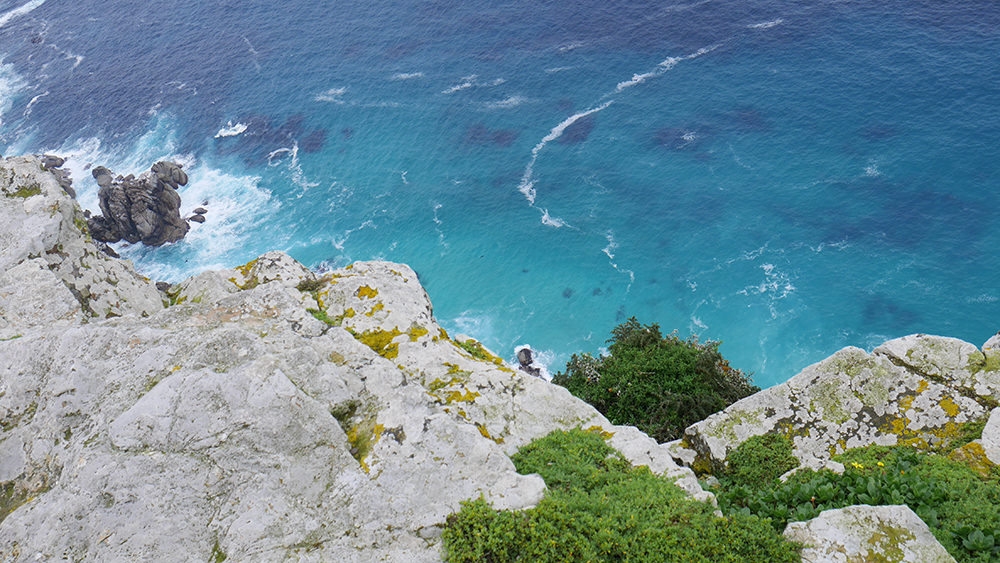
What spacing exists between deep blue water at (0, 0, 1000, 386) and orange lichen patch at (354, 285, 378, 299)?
4511 cm

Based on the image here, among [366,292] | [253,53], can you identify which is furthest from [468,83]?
[366,292]

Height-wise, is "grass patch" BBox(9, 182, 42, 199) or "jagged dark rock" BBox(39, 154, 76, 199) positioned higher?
"grass patch" BBox(9, 182, 42, 199)

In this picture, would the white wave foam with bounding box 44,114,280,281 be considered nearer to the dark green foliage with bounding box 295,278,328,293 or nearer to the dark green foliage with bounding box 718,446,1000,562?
the dark green foliage with bounding box 295,278,328,293

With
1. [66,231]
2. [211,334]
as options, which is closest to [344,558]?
[211,334]

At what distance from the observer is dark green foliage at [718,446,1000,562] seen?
1616cm

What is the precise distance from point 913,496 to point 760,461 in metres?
5.87

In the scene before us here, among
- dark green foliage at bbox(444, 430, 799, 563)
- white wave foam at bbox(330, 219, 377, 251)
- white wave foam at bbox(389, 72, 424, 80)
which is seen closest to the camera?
dark green foliage at bbox(444, 430, 799, 563)

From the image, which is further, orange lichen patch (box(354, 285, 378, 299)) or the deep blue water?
the deep blue water

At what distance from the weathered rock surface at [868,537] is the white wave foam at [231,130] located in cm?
11061

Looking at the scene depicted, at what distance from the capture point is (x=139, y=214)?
292 feet

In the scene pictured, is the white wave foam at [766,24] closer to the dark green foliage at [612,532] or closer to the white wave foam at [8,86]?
the dark green foliage at [612,532]

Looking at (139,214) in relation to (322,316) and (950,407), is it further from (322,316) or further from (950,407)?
(950,407)

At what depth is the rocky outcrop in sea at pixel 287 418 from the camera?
15.0 meters

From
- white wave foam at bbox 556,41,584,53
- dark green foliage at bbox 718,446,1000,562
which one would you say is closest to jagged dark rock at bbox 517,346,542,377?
dark green foliage at bbox 718,446,1000,562
